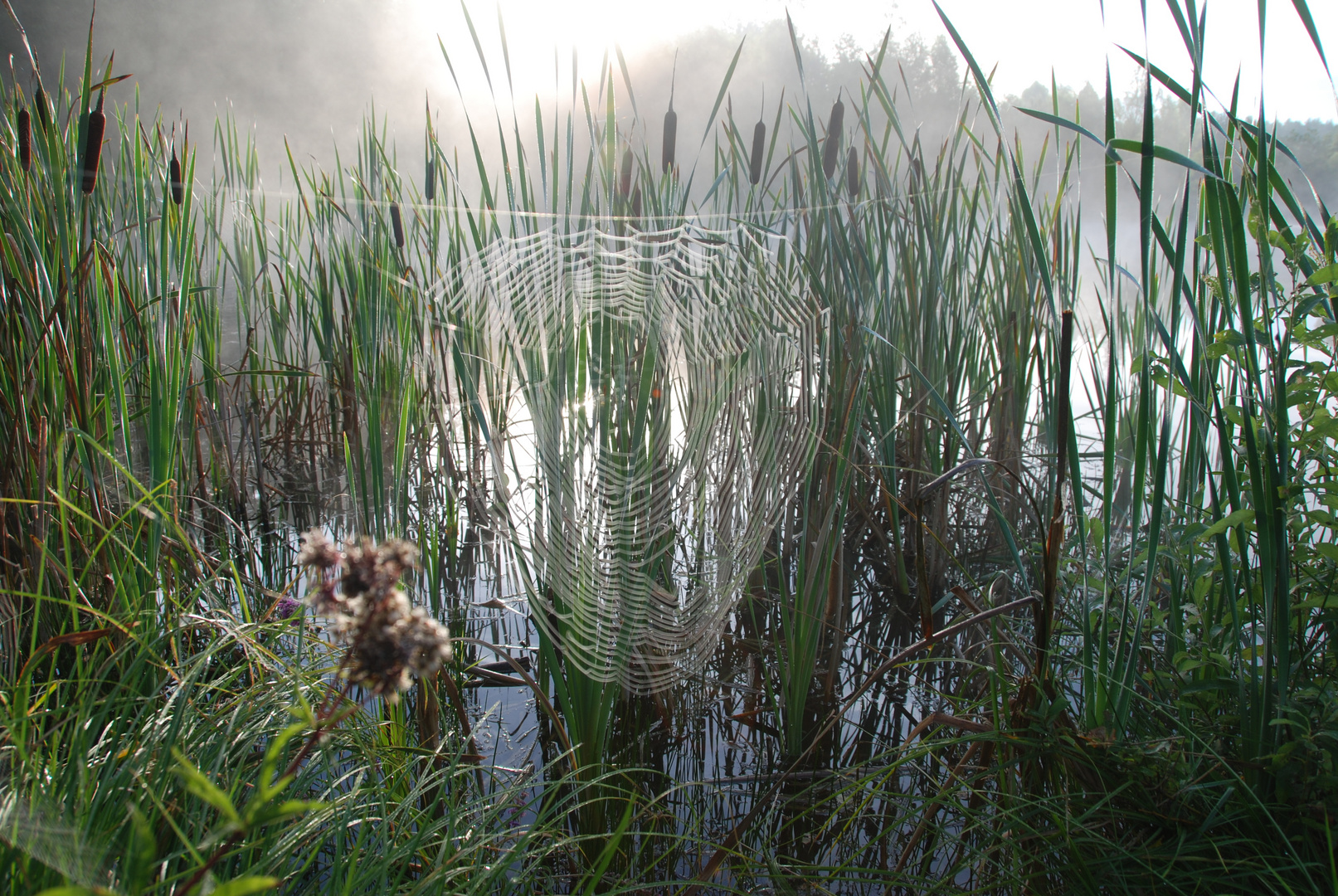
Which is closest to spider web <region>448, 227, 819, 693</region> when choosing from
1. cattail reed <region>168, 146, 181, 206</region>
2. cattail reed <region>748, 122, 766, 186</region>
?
cattail reed <region>748, 122, 766, 186</region>

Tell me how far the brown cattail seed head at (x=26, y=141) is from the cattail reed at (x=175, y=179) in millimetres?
160

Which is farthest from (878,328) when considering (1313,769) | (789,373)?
(1313,769)

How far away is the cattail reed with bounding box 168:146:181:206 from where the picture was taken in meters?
1.09

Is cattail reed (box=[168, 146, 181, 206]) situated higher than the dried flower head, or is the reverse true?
cattail reed (box=[168, 146, 181, 206])

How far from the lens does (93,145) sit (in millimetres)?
894

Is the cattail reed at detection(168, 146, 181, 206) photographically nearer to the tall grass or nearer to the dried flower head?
the tall grass

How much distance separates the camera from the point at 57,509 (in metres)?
0.99

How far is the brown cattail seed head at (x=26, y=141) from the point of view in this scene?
0.99m

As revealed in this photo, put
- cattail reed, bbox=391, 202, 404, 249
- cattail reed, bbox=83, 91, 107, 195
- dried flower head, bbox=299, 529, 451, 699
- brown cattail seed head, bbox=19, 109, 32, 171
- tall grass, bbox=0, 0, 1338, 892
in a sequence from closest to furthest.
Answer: dried flower head, bbox=299, 529, 451, 699, tall grass, bbox=0, 0, 1338, 892, cattail reed, bbox=83, 91, 107, 195, brown cattail seed head, bbox=19, 109, 32, 171, cattail reed, bbox=391, 202, 404, 249

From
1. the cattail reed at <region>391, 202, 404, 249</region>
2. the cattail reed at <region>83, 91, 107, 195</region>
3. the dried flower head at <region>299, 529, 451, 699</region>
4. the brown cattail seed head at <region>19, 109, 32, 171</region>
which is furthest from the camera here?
the cattail reed at <region>391, 202, 404, 249</region>

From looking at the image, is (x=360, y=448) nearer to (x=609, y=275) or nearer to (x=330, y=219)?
(x=609, y=275)

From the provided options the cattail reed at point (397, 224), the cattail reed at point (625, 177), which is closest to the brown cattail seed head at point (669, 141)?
the cattail reed at point (625, 177)

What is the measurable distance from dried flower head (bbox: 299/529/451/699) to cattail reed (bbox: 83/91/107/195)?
870 mm

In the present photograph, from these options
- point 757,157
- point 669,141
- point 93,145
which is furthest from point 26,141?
point 757,157
